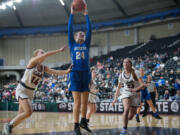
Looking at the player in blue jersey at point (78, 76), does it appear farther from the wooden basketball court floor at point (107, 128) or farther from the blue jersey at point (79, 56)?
the wooden basketball court floor at point (107, 128)

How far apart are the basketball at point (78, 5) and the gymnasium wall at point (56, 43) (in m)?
24.6

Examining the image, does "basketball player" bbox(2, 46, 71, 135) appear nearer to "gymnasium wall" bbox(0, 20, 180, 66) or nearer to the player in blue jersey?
the player in blue jersey

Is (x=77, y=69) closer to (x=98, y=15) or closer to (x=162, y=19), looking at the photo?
(x=162, y=19)

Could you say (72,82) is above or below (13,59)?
below

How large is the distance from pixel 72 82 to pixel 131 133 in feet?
6.86

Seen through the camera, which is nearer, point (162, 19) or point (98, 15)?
point (162, 19)

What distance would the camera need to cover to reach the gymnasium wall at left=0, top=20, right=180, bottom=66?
3112 centimetres

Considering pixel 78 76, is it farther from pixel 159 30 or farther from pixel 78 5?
pixel 159 30

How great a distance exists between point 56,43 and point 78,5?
29.6 metres

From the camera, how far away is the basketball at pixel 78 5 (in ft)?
18.5

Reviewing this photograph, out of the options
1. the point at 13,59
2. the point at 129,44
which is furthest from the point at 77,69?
the point at 13,59

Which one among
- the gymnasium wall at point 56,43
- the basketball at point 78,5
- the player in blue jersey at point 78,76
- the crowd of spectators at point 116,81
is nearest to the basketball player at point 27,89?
the player in blue jersey at point 78,76

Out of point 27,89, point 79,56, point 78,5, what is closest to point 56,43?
point 27,89

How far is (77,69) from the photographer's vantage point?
18.3 feet
